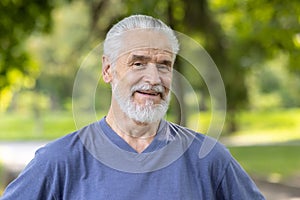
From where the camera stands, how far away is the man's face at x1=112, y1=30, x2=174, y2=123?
207 cm

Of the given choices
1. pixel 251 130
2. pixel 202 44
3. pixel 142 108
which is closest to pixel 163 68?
pixel 142 108

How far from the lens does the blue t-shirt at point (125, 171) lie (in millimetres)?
2025

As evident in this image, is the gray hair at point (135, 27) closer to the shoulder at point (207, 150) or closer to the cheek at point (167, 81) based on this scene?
the cheek at point (167, 81)

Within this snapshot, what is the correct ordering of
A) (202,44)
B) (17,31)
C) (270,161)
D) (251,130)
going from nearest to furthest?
(17,31), (202,44), (270,161), (251,130)

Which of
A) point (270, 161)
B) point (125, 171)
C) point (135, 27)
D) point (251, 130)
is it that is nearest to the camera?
point (125, 171)

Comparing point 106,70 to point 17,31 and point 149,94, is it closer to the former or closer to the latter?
point 149,94

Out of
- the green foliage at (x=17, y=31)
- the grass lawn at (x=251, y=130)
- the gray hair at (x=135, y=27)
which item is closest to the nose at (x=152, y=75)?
the gray hair at (x=135, y=27)

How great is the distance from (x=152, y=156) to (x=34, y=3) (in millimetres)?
6304

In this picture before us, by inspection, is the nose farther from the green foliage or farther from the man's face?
the green foliage

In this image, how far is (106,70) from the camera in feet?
7.27

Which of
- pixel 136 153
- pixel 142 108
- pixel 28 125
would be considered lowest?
pixel 136 153

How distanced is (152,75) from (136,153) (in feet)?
0.89

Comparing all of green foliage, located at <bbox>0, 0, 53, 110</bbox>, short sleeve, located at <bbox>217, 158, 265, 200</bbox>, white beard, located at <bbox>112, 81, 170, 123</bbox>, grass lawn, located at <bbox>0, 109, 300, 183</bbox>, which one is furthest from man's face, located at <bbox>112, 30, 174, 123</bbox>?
grass lawn, located at <bbox>0, 109, 300, 183</bbox>

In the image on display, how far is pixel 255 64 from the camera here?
66.4 feet
